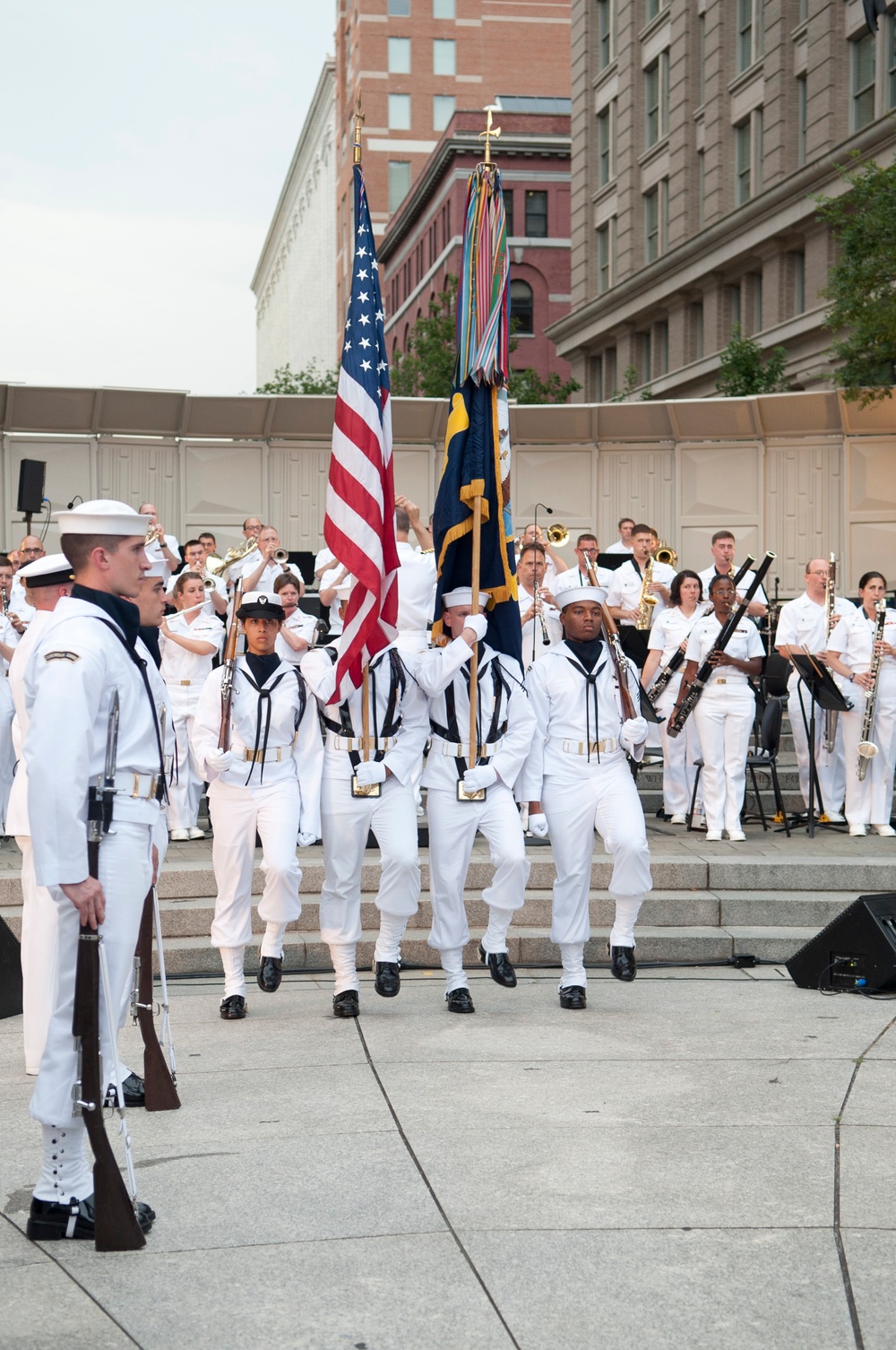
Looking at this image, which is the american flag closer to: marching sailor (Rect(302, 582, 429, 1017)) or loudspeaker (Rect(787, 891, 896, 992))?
marching sailor (Rect(302, 582, 429, 1017))

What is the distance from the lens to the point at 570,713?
351 inches

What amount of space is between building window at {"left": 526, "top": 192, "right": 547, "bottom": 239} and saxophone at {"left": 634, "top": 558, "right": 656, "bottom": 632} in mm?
46982

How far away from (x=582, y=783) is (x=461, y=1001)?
1.41 metres

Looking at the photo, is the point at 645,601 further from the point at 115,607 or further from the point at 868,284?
the point at 115,607

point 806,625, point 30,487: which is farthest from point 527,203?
point 806,625

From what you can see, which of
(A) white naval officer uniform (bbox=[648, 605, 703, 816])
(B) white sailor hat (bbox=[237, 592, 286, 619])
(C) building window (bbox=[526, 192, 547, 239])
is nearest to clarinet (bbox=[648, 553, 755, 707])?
(A) white naval officer uniform (bbox=[648, 605, 703, 816])

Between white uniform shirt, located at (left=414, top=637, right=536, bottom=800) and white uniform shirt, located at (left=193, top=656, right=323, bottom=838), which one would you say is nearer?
white uniform shirt, located at (left=414, top=637, right=536, bottom=800)

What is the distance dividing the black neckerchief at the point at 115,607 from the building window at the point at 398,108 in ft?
251

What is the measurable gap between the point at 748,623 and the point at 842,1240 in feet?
28.0

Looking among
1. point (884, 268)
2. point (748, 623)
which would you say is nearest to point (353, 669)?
point (748, 623)

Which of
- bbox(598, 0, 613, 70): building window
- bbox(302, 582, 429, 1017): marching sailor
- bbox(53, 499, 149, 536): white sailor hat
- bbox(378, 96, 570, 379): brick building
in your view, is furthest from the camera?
bbox(378, 96, 570, 379): brick building

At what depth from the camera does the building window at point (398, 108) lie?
76750 mm

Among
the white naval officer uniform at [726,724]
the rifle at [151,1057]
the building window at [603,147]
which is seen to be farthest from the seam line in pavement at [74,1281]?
the building window at [603,147]

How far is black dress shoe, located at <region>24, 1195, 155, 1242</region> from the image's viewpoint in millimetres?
4863
